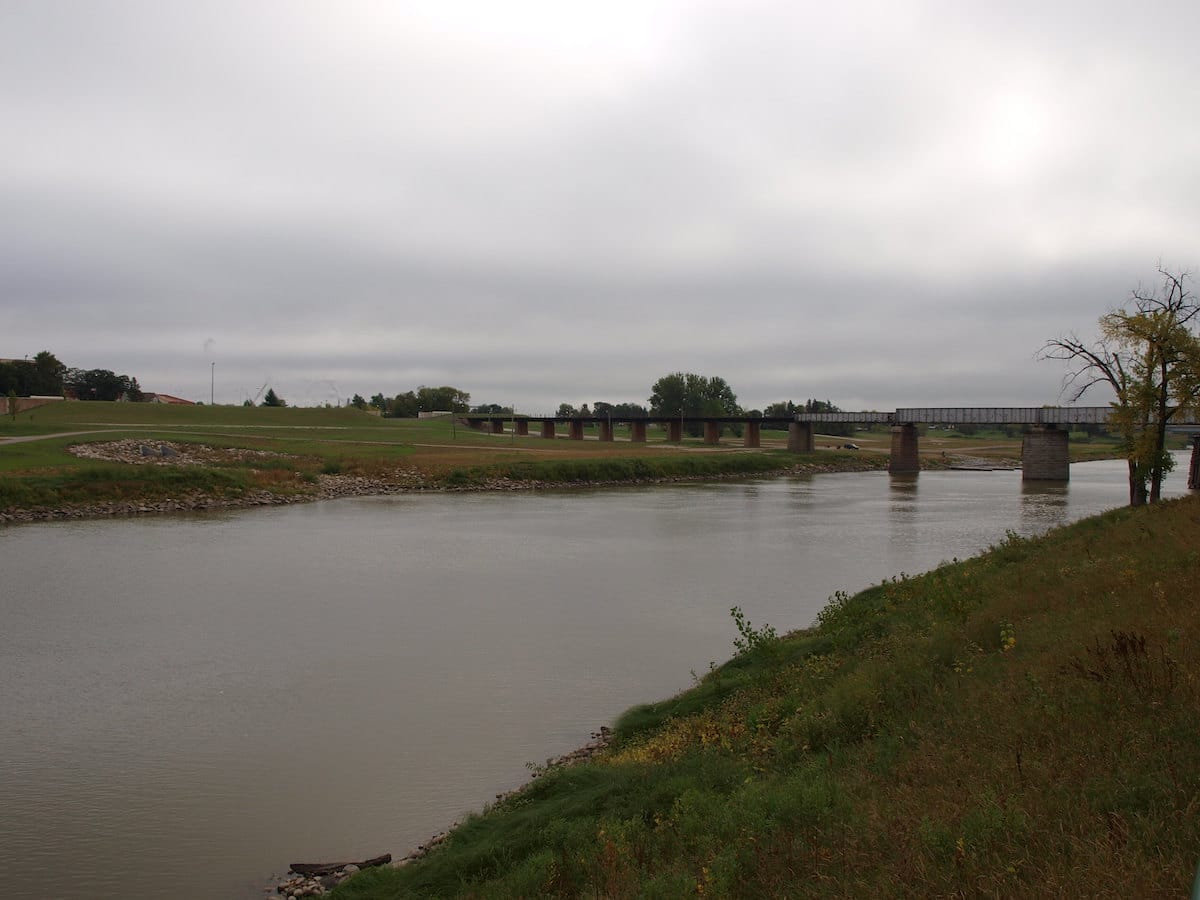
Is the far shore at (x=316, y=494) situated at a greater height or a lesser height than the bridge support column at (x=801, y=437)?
lesser

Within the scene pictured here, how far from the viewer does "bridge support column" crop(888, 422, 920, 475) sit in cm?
9938

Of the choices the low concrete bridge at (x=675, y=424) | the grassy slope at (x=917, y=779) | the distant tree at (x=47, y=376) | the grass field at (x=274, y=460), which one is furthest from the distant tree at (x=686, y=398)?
the grassy slope at (x=917, y=779)

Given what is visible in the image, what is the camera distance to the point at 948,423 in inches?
3816

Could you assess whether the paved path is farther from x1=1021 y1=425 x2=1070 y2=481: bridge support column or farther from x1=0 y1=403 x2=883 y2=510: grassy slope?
x1=1021 y1=425 x2=1070 y2=481: bridge support column

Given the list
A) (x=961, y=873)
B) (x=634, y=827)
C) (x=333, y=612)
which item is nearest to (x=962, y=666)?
(x=634, y=827)

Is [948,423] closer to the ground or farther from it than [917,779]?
farther from it

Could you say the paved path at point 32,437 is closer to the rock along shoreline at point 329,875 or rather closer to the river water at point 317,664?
the river water at point 317,664

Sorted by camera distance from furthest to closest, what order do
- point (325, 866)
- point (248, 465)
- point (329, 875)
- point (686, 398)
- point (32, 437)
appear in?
point (686, 398)
point (32, 437)
point (248, 465)
point (325, 866)
point (329, 875)

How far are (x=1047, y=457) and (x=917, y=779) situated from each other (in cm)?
8527

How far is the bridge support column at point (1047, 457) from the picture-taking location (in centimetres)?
8100

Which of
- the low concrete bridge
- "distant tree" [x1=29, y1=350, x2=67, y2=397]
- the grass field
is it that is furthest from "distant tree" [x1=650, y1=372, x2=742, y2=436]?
"distant tree" [x1=29, y1=350, x2=67, y2=397]

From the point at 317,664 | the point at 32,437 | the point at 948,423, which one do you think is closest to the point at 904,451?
the point at 948,423

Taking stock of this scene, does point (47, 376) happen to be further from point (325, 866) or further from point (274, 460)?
point (325, 866)

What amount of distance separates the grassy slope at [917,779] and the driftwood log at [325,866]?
2.04 ft
